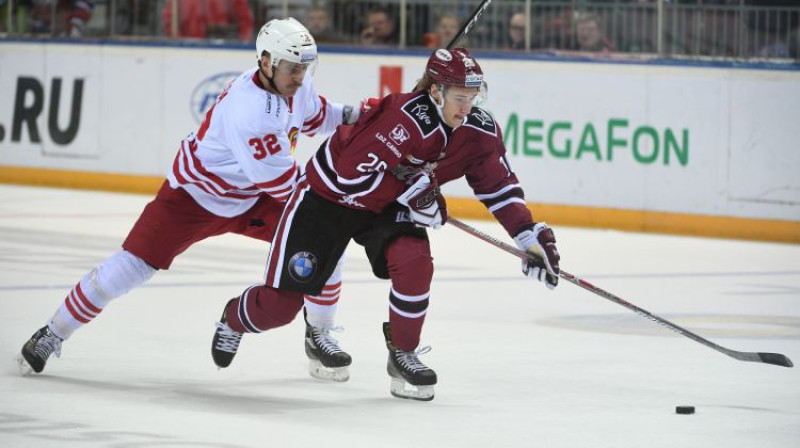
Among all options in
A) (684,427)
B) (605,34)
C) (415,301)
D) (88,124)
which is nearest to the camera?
(684,427)

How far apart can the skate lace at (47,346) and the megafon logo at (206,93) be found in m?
5.92

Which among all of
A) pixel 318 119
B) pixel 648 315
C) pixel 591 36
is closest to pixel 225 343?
pixel 318 119

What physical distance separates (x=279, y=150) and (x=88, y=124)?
678cm

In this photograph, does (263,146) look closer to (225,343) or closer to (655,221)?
(225,343)

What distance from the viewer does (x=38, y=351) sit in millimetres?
5012

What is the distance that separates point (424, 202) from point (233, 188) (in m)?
0.74

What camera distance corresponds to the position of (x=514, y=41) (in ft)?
32.8

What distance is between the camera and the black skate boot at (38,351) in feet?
16.4

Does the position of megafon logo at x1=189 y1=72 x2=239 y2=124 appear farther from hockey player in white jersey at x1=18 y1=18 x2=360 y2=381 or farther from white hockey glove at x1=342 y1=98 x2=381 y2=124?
hockey player in white jersey at x1=18 y1=18 x2=360 y2=381

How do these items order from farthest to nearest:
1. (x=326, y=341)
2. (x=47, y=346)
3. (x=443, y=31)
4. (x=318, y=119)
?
1. (x=443, y=31)
2. (x=318, y=119)
3. (x=326, y=341)
4. (x=47, y=346)

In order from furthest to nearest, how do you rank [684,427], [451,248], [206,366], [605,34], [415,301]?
[605,34], [451,248], [206,366], [415,301], [684,427]

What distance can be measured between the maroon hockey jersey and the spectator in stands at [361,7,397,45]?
18.0ft

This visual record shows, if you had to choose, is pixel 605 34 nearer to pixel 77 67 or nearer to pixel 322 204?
pixel 77 67

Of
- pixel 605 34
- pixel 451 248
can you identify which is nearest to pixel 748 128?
pixel 605 34
